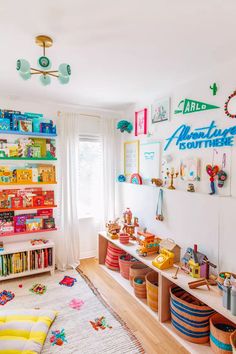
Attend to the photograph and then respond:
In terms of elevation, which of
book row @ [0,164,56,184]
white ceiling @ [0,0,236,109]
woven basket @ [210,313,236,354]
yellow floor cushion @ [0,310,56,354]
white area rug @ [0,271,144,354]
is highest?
white ceiling @ [0,0,236,109]

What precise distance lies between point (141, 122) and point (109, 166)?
878 millimetres

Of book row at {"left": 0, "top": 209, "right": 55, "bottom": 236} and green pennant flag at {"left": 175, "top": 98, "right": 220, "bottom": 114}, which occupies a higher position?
green pennant flag at {"left": 175, "top": 98, "right": 220, "bottom": 114}

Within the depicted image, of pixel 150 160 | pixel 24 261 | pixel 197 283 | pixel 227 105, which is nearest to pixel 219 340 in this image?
pixel 197 283

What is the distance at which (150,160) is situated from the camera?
10.1 ft

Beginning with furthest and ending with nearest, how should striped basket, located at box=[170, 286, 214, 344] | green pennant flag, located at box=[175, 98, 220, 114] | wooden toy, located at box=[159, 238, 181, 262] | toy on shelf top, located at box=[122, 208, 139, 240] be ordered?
toy on shelf top, located at box=[122, 208, 139, 240], wooden toy, located at box=[159, 238, 181, 262], green pennant flag, located at box=[175, 98, 220, 114], striped basket, located at box=[170, 286, 214, 344]

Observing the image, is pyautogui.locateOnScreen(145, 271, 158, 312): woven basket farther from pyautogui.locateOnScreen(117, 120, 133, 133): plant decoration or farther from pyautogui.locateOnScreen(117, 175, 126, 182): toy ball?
pyautogui.locateOnScreen(117, 120, 133, 133): plant decoration

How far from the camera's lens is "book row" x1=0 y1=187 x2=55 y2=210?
307 centimetres

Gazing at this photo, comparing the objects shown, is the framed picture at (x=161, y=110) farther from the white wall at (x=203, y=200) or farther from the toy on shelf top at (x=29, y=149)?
the toy on shelf top at (x=29, y=149)

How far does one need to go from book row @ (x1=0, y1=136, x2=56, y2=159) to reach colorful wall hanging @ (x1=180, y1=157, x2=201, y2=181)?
5.90ft

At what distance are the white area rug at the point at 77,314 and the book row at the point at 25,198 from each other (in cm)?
95

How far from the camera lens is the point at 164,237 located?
281 cm

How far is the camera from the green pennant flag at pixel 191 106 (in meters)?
2.25

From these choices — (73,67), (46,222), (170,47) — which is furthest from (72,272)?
(170,47)

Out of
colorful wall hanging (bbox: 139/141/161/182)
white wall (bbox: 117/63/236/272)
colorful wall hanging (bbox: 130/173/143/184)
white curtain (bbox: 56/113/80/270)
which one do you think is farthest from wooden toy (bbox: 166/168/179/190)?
white curtain (bbox: 56/113/80/270)
